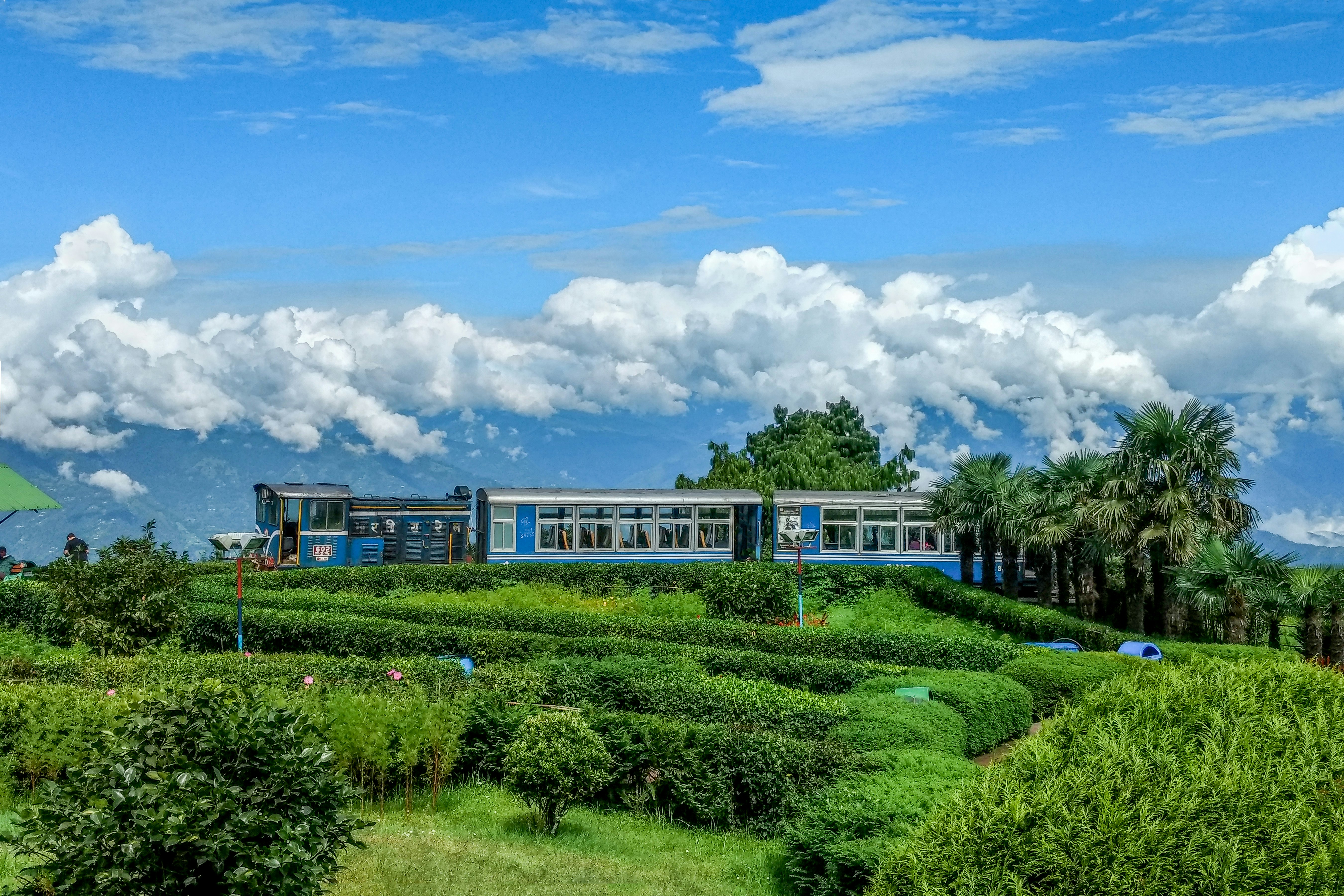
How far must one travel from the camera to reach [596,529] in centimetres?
3806

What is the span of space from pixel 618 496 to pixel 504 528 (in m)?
3.66

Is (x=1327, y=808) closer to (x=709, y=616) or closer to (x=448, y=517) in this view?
(x=709, y=616)

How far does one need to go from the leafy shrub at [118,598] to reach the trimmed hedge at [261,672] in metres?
3.70

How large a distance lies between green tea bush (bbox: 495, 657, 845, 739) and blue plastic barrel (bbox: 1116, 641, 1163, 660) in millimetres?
9029

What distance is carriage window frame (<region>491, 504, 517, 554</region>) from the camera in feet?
123

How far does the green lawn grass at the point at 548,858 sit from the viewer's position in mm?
11461

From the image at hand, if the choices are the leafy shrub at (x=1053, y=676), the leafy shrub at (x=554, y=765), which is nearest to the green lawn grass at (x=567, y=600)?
the leafy shrub at (x=1053, y=676)

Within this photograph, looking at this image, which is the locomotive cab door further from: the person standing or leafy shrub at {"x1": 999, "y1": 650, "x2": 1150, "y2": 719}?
leafy shrub at {"x1": 999, "y1": 650, "x2": 1150, "y2": 719}

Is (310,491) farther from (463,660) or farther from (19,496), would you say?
(463,660)

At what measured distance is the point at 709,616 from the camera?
2878 cm

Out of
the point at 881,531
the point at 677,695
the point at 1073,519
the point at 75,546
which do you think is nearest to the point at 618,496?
the point at 881,531

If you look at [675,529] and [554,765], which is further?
[675,529]

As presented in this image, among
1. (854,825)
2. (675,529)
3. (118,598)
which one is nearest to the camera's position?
(854,825)

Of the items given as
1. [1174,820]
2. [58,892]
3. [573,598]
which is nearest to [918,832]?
[1174,820]
